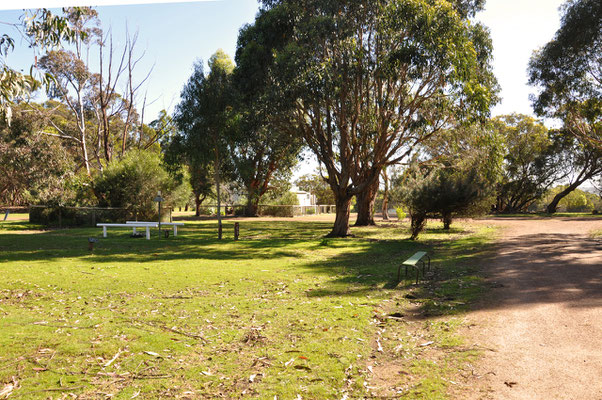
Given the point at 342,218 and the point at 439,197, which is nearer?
the point at 439,197

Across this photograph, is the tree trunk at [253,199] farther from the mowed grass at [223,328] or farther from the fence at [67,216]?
the mowed grass at [223,328]

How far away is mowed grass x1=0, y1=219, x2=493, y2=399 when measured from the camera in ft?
13.0

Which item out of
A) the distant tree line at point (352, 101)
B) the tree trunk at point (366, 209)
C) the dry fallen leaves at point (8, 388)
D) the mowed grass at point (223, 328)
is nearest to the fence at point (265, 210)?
the distant tree line at point (352, 101)

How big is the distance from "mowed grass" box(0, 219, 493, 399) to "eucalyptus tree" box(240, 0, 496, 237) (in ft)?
23.8

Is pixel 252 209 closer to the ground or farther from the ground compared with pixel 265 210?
farther from the ground

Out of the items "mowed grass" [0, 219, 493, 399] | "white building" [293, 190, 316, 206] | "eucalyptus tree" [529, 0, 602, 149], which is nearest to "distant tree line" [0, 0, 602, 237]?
"eucalyptus tree" [529, 0, 602, 149]

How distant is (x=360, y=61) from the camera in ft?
53.3

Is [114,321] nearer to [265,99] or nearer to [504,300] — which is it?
[504,300]

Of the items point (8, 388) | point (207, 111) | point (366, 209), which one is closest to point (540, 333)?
point (8, 388)

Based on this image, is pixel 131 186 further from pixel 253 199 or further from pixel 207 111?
pixel 253 199

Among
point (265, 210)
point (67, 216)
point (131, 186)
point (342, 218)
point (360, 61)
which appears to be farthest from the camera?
point (265, 210)

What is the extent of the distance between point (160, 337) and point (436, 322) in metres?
3.91

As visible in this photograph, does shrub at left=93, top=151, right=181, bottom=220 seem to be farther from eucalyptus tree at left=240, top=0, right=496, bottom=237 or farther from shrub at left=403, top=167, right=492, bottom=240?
shrub at left=403, top=167, right=492, bottom=240

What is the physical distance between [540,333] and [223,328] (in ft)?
13.9
